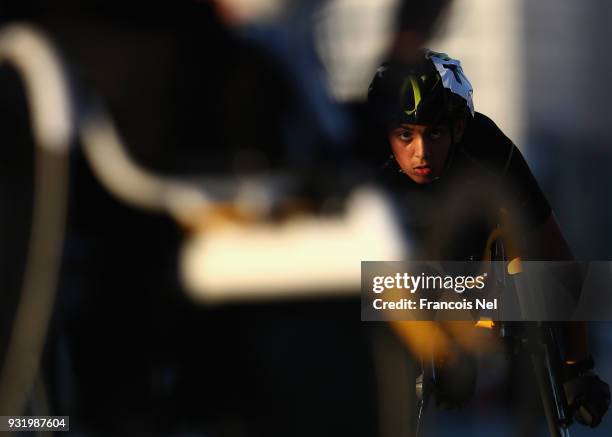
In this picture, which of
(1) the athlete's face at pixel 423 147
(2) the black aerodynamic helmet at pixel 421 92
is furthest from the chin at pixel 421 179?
(2) the black aerodynamic helmet at pixel 421 92

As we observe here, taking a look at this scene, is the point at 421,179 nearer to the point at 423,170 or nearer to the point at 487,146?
the point at 423,170

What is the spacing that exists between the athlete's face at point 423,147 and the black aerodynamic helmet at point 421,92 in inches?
0.7

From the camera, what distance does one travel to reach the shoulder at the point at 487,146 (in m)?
2.13

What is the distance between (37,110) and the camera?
2234 millimetres

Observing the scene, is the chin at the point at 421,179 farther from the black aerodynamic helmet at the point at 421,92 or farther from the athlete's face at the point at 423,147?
the black aerodynamic helmet at the point at 421,92

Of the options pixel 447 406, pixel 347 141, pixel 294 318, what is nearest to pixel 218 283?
pixel 294 318

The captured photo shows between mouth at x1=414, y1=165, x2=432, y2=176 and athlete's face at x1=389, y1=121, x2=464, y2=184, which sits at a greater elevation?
athlete's face at x1=389, y1=121, x2=464, y2=184

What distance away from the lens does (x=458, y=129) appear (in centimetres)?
212

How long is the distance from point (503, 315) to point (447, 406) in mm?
215

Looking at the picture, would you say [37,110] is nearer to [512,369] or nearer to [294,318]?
[294,318]

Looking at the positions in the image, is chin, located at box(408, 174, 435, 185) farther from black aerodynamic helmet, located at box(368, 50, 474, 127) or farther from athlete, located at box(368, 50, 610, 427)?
black aerodynamic helmet, located at box(368, 50, 474, 127)

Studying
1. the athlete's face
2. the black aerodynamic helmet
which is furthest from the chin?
the black aerodynamic helmet

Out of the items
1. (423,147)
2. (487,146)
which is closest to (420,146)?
(423,147)

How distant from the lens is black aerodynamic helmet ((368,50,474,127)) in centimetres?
212
